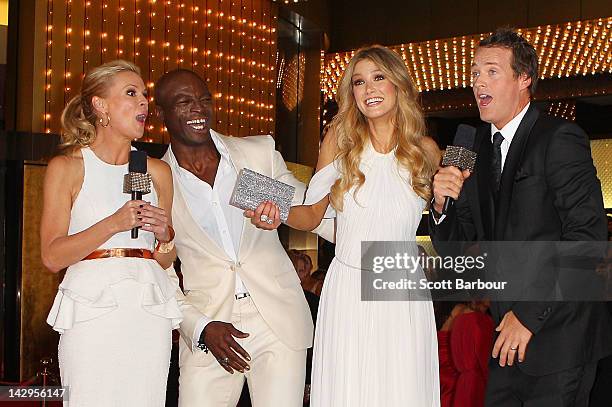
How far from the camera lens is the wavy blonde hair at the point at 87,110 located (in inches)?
114

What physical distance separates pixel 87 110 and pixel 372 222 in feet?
3.62

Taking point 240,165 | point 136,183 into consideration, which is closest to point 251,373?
point 240,165

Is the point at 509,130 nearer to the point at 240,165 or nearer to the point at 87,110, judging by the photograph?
the point at 240,165

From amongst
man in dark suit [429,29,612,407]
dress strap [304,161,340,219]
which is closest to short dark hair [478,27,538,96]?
man in dark suit [429,29,612,407]

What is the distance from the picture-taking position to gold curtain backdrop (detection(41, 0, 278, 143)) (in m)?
7.42

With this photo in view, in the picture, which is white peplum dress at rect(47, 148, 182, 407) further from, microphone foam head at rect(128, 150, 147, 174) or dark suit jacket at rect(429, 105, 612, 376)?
dark suit jacket at rect(429, 105, 612, 376)

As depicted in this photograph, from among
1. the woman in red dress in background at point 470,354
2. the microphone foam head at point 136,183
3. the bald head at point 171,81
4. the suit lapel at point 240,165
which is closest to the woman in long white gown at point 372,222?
the suit lapel at point 240,165

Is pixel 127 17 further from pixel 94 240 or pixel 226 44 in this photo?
pixel 94 240

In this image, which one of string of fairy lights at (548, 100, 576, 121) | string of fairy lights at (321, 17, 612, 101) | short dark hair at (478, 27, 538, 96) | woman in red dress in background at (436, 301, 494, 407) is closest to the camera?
short dark hair at (478, 27, 538, 96)

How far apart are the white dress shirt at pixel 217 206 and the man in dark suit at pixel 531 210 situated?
88 cm

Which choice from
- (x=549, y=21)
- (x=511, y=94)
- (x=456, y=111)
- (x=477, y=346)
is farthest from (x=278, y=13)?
(x=511, y=94)

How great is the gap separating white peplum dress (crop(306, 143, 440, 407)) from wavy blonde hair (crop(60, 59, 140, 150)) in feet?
3.11

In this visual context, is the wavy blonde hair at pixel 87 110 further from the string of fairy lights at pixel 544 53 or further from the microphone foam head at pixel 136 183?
the string of fairy lights at pixel 544 53

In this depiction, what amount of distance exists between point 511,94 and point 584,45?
7.32 metres
